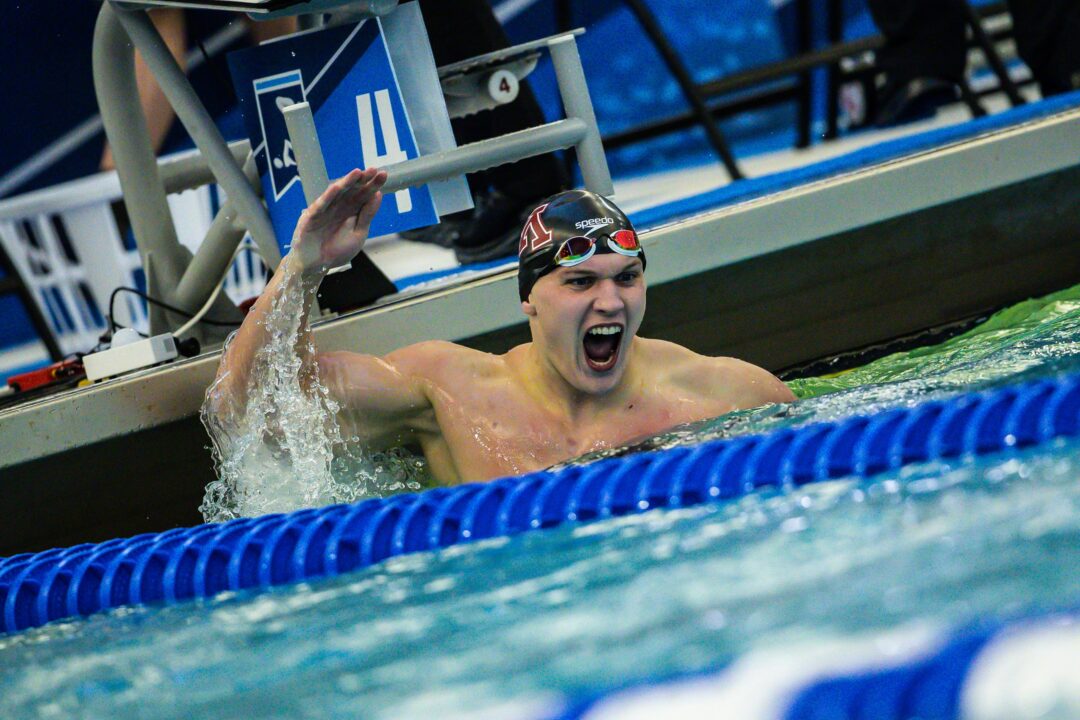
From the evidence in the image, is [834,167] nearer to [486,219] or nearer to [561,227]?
[486,219]

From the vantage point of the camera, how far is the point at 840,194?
133 inches

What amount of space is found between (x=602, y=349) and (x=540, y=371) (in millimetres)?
168

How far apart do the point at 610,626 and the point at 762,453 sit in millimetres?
715

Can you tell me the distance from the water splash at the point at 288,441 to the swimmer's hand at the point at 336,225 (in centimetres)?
7

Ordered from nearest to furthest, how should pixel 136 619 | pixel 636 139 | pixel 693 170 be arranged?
1. pixel 136 619
2. pixel 636 139
3. pixel 693 170

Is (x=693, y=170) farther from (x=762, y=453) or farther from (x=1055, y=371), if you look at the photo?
(x=762, y=453)

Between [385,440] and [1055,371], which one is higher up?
[385,440]

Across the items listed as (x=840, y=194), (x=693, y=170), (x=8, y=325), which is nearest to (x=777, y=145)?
(x=693, y=170)

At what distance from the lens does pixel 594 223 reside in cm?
251

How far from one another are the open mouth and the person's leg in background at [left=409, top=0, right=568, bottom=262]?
4.90 feet

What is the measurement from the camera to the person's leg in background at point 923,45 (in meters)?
5.07

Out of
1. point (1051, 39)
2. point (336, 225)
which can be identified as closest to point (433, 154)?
point (336, 225)

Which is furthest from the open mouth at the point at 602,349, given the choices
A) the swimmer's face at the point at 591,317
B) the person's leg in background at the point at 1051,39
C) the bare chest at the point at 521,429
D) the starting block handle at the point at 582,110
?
the person's leg in background at the point at 1051,39

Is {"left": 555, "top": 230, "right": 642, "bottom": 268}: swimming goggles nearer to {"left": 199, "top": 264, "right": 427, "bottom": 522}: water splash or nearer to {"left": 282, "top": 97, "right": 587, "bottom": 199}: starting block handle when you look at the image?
{"left": 282, "top": 97, "right": 587, "bottom": 199}: starting block handle
